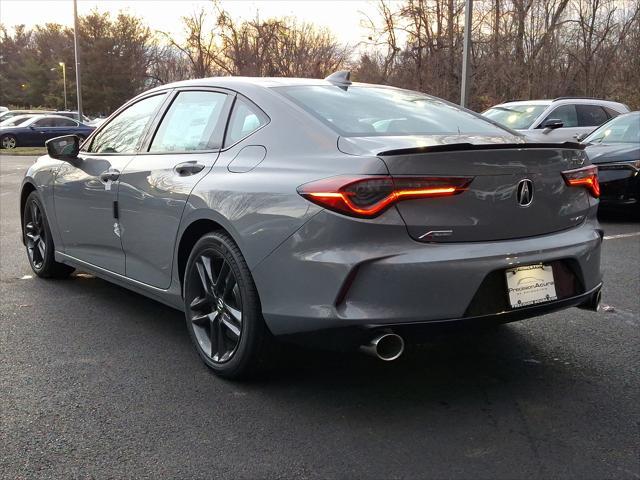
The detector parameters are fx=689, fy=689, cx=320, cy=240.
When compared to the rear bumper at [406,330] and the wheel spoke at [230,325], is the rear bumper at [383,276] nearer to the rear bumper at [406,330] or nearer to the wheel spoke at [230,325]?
the rear bumper at [406,330]

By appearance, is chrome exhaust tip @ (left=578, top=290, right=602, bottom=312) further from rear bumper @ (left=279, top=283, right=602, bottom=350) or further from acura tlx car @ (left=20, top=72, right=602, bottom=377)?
rear bumper @ (left=279, top=283, right=602, bottom=350)

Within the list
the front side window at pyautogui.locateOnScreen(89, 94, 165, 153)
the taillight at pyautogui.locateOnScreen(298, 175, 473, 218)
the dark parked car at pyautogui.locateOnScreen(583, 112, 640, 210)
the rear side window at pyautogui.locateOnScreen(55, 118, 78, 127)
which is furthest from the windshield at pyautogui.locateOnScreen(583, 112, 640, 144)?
the rear side window at pyautogui.locateOnScreen(55, 118, 78, 127)

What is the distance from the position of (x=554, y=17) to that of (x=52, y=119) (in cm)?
2221

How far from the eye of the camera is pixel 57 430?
115 inches

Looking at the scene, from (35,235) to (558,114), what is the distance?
10526 millimetres

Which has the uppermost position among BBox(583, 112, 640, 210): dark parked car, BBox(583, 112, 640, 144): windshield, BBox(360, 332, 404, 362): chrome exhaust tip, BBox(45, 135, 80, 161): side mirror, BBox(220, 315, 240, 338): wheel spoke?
BBox(583, 112, 640, 144): windshield

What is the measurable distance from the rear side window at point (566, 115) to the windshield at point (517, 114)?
0.83 feet


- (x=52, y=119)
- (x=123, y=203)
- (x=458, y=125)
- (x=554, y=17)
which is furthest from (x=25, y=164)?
(x=554, y=17)

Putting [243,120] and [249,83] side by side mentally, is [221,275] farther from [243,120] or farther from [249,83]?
[249,83]

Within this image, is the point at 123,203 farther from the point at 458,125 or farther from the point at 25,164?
the point at 25,164

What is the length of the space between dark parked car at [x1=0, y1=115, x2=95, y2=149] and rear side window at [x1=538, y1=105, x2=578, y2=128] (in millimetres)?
19886

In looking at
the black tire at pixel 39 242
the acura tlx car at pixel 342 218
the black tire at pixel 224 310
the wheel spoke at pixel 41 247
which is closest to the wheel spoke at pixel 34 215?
the black tire at pixel 39 242

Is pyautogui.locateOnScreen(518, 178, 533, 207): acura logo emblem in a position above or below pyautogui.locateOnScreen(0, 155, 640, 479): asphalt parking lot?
above

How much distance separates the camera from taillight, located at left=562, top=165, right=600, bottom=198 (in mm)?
3289
